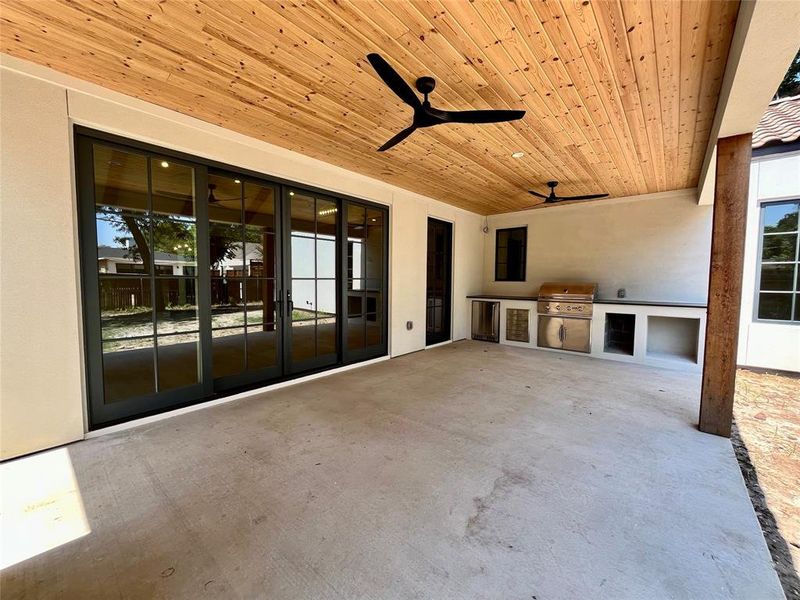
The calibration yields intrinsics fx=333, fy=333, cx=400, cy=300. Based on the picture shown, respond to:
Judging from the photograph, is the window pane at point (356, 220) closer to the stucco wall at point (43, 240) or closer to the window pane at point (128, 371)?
the stucco wall at point (43, 240)

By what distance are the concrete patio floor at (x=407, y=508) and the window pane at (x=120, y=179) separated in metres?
2.03

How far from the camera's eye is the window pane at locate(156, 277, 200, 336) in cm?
331

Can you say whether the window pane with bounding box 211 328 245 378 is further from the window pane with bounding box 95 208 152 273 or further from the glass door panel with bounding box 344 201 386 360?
the glass door panel with bounding box 344 201 386 360

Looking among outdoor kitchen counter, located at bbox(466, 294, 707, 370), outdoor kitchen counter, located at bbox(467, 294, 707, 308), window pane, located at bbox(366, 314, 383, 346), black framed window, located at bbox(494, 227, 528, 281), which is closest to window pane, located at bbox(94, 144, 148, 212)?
window pane, located at bbox(366, 314, 383, 346)

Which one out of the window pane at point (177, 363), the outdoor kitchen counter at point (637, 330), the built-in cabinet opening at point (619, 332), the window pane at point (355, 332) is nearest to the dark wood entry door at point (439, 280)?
the outdoor kitchen counter at point (637, 330)

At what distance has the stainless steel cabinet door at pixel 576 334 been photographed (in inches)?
225

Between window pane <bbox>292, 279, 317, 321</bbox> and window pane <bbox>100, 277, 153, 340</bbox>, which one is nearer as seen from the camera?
window pane <bbox>100, 277, 153, 340</bbox>

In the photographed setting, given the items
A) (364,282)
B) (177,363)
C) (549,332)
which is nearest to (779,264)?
(549,332)

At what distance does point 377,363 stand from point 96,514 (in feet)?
11.7

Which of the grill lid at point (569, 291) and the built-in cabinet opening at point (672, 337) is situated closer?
the built-in cabinet opening at point (672, 337)

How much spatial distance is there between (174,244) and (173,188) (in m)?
0.58

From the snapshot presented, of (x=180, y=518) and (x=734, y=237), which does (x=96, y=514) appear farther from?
(x=734, y=237)

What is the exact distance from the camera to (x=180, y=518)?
1.81 m

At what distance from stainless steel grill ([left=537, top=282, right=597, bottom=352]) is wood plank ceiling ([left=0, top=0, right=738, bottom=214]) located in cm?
265
